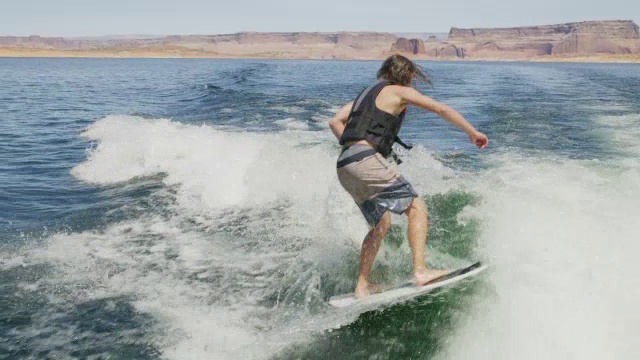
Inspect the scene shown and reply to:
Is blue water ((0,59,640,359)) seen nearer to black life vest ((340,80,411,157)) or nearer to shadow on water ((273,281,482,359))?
shadow on water ((273,281,482,359))

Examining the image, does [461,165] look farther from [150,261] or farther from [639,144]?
[150,261]

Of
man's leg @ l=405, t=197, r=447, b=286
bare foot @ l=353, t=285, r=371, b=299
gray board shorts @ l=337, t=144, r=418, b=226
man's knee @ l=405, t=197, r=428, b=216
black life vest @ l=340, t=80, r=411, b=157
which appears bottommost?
bare foot @ l=353, t=285, r=371, b=299

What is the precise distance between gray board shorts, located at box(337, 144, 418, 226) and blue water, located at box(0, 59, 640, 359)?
0.91 m

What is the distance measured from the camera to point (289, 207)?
8.15 metres

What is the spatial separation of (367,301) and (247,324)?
1081mm

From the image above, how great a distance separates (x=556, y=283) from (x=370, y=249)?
5.12ft

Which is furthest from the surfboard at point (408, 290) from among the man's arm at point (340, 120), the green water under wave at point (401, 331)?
the man's arm at point (340, 120)

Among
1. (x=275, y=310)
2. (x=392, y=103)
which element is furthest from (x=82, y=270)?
(x=392, y=103)

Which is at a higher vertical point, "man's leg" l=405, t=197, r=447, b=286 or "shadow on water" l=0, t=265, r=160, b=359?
"man's leg" l=405, t=197, r=447, b=286

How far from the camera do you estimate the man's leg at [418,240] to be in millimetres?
4410

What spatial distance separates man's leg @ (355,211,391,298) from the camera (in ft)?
15.4

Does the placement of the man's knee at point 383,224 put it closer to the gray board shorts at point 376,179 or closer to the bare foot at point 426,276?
the gray board shorts at point 376,179

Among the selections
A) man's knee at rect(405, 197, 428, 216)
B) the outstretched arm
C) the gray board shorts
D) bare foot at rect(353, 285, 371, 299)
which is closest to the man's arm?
the gray board shorts

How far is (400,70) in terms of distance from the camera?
4.38 m
